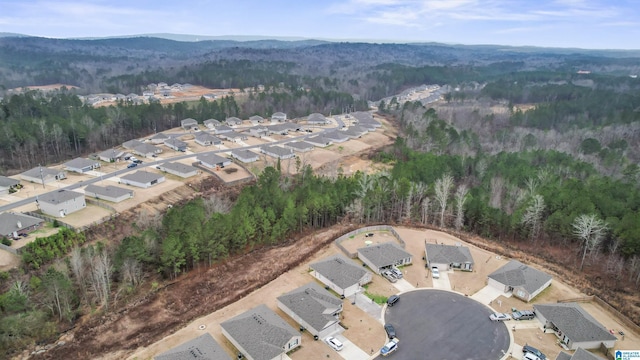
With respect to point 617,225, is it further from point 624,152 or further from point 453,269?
point 624,152

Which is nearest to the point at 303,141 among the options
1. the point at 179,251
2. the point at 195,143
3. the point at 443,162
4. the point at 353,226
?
the point at 195,143

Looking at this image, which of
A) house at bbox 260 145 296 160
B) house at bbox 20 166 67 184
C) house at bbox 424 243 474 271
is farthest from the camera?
house at bbox 260 145 296 160

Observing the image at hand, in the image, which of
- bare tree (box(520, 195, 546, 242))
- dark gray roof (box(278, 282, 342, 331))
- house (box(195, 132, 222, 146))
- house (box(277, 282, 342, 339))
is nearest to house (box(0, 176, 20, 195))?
house (box(195, 132, 222, 146))

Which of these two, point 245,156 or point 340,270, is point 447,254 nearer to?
point 340,270

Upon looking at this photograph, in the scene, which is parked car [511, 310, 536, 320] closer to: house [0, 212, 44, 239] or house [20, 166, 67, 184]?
house [0, 212, 44, 239]

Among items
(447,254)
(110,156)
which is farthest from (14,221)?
(447,254)

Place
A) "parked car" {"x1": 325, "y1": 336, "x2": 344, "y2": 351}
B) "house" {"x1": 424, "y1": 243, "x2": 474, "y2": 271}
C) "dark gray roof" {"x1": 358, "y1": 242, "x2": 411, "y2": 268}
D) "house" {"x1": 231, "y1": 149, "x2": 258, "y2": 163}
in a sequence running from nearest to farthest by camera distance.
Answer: "parked car" {"x1": 325, "y1": 336, "x2": 344, "y2": 351} → "dark gray roof" {"x1": 358, "y1": 242, "x2": 411, "y2": 268} → "house" {"x1": 424, "y1": 243, "x2": 474, "y2": 271} → "house" {"x1": 231, "y1": 149, "x2": 258, "y2": 163}
